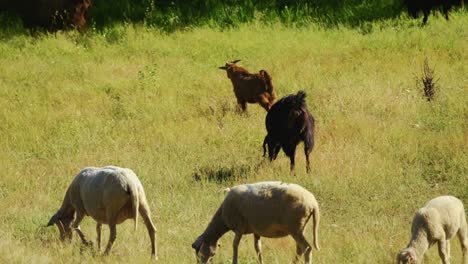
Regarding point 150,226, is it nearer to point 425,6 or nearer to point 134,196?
point 134,196

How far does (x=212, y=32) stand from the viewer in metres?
19.5

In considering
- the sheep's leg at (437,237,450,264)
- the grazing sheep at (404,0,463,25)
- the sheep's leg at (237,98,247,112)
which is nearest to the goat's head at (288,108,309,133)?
the sheep's leg at (237,98,247,112)

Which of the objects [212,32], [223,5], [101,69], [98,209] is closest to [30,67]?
[101,69]

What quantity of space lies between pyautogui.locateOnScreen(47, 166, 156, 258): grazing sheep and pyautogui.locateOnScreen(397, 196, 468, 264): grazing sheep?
7.40 feet

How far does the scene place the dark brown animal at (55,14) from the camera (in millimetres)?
19938

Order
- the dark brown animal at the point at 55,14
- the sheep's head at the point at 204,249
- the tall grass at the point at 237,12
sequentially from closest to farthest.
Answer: the sheep's head at the point at 204,249, the dark brown animal at the point at 55,14, the tall grass at the point at 237,12

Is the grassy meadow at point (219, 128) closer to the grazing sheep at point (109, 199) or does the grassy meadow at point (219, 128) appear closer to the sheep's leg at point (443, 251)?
the grazing sheep at point (109, 199)

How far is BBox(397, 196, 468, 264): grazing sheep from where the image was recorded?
7.72 m

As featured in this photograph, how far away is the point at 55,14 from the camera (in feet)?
65.4

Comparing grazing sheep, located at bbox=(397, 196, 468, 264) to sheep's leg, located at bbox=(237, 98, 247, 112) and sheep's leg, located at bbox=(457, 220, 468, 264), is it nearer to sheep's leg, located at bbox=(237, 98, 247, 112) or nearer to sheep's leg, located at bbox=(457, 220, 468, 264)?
sheep's leg, located at bbox=(457, 220, 468, 264)

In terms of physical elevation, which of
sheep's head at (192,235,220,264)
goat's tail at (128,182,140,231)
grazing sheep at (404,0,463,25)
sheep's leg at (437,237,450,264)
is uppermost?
goat's tail at (128,182,140,231)

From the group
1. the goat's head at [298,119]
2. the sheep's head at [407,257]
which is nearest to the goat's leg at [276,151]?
the goat's head at [298,119]

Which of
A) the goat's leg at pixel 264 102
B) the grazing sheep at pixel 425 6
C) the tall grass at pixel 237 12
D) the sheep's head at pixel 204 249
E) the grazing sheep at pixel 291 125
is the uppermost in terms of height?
the sheep's head at pixel 204 249

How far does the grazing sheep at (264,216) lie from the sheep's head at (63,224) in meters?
1.48
